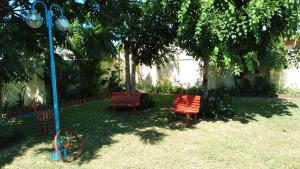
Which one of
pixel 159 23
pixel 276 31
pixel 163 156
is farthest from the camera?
pixel 159 23

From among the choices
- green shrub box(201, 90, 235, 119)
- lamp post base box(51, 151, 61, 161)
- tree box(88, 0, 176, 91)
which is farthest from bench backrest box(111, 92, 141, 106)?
lamp post base box(51, 151, 61, 161)

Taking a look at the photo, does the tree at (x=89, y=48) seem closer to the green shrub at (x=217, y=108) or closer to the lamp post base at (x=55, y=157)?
the green shrub at (x=217, y=108)

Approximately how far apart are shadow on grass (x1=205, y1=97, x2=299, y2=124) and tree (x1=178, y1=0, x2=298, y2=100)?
1.99 metres

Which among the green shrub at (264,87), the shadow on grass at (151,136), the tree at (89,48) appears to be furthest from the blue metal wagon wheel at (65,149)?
the green shrub at (264,87)

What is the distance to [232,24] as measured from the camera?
24.0 feet

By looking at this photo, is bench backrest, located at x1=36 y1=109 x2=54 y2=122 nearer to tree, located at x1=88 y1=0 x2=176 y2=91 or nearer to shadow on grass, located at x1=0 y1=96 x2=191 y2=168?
shadow on grass, located at x1=0 y1=96 x2=191 y2=168

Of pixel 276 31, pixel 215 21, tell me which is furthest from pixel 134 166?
pixel 276 31

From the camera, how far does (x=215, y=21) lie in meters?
7.38

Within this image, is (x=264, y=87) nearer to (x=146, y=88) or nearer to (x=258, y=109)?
(x=258, y=109)

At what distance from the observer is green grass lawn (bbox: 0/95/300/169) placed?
5.64 meters

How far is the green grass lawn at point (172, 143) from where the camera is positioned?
222 inches

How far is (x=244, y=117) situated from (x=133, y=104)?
3.86 metres

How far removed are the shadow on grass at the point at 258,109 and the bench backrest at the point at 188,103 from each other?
0.87m

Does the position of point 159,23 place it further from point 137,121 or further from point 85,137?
point 85,137
